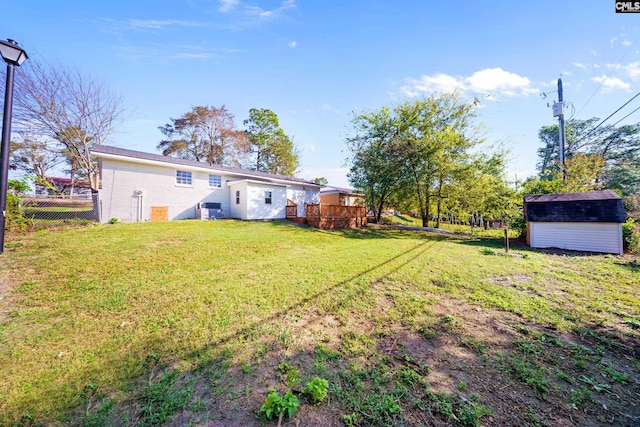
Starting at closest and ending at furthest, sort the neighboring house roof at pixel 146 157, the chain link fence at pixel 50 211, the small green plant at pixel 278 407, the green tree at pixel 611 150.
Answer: the small green plant at pixel 278 407 → the chain link fence at pixel 50 211 → the neighboring house roof at pixel 146 157 → the green tree at pixel 611 150

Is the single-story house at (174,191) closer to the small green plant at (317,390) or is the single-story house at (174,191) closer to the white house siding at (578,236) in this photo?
the small green plant at (317,390)

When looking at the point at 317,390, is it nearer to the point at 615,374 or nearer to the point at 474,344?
the point at 474,344

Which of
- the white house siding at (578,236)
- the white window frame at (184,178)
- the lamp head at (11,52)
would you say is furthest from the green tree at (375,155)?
the lamp head at (11,52)

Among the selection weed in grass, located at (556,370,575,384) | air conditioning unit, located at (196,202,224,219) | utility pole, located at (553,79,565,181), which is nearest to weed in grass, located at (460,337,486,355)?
weed in grass, located at (556,370,575,384)

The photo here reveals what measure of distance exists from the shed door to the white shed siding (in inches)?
172

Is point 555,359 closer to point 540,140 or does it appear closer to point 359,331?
point 359,331

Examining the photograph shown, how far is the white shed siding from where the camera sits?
1365cm

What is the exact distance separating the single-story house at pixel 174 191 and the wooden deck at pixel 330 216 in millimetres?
1620

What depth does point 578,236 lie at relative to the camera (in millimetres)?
9023

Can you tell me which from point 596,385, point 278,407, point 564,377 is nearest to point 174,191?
point 278,407

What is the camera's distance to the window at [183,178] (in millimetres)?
12953

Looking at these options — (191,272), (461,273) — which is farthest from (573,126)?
(191,272)

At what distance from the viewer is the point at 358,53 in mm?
9469

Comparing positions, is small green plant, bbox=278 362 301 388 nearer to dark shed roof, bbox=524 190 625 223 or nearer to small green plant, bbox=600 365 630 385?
small green plant, bbox=600 365 630 385
